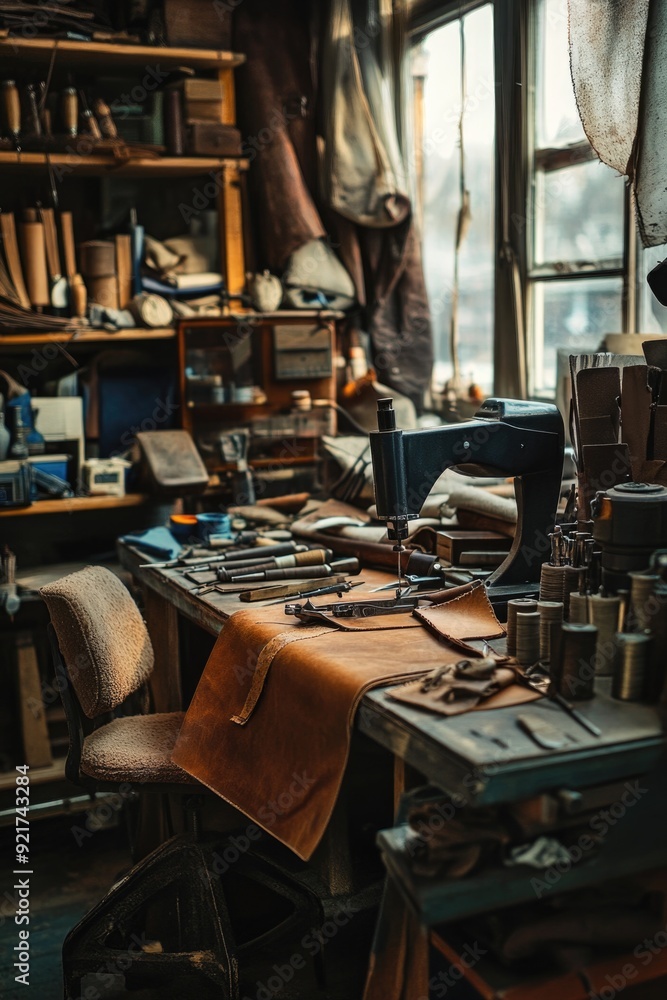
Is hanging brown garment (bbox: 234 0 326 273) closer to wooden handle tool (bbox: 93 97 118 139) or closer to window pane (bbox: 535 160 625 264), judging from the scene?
wooden handle tool (bbox: 93 97 118 139)

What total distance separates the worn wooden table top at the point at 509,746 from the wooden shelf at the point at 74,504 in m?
2.43

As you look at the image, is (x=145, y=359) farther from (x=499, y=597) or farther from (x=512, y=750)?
(x=512, y=750)

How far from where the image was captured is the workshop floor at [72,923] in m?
2.86

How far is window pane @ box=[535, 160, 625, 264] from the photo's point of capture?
367cm

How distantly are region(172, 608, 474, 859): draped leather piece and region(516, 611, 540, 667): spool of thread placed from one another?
0.52ft

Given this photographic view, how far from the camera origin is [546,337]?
13.6 ft

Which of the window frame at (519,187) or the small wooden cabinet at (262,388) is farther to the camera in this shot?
the small wooden cabinet at (262,388)

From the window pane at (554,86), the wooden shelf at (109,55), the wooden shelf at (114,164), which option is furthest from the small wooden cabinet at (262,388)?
the window pane at (554,86)

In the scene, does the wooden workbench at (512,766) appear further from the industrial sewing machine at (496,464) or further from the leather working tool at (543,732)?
the industrial sewing machine at (496,464)

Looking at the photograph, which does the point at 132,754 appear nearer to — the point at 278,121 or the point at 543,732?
the point at 543,732

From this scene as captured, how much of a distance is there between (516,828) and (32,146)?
3.58 meters

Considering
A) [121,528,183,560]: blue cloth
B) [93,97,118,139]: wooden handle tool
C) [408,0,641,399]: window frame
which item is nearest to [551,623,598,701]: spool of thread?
[121,528,183,560]: blue cloth

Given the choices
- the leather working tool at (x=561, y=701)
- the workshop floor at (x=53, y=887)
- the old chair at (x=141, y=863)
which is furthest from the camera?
the workshop floor at (x=53, y=887)

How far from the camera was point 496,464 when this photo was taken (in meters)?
2.52
